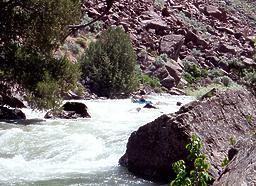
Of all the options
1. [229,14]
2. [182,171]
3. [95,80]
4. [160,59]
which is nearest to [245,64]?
[160,59]

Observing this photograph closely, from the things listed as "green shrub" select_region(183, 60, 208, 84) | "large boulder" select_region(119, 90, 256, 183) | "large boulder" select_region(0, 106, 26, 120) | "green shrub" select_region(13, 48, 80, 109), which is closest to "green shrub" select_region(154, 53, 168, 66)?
"green shrub" select_region(183, 60, 208, 84)

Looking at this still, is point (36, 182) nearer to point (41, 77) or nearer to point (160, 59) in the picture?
point (41, 77)

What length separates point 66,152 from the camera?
12344 mm

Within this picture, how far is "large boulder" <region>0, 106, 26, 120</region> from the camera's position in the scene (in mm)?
17953

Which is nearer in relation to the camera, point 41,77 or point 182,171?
point 182,171

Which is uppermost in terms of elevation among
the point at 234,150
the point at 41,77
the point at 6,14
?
the point at 6,14

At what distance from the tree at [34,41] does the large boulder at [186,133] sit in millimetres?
2001

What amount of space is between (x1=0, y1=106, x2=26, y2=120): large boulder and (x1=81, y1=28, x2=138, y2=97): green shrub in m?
9.18

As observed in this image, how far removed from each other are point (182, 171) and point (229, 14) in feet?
177

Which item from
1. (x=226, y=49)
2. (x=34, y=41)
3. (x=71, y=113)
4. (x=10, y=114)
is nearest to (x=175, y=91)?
(x=226, y=49)

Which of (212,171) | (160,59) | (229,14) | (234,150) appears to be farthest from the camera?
(229,14)

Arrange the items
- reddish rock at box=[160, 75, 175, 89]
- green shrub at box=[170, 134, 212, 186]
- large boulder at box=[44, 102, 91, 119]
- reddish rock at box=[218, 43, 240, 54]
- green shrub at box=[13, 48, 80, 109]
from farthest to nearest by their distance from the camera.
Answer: reddish rock at box=[218, 43, 240, 54] → reddish rock at box=[160, 75, 175, 89] → large boulder at box=[44, 102, 91, 119] → green shrub at box=[13, 48, 80, 109] → green shrub at box=[170, 134, 212, 186]

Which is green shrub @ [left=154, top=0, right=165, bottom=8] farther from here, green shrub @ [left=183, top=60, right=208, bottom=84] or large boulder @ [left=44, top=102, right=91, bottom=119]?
large boulder @ [left=44, top=102, right=91, bottom=119]

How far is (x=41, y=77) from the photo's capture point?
944 centimetres
